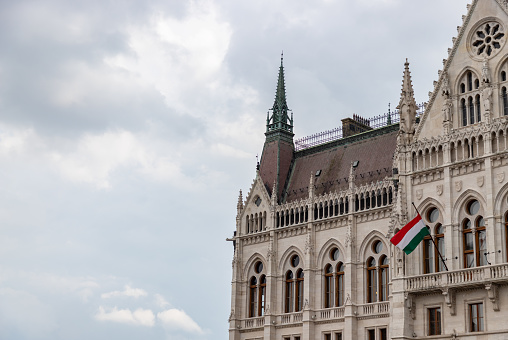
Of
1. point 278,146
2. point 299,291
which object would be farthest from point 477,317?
point 278,146

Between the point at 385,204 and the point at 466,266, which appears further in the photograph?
the point at 385,204

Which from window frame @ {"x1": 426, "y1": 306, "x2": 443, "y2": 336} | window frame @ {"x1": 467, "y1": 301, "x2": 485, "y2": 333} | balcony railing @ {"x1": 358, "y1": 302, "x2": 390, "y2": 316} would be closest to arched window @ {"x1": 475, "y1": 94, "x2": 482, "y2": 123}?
window frame @ {"x1": 467, "y1": 301, "x2": 485, "y2": 333}

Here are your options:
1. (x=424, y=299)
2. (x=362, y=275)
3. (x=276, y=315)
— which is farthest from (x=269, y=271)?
(x=424, y=299)

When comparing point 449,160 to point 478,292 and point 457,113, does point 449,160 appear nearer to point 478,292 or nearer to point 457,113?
point 457,113

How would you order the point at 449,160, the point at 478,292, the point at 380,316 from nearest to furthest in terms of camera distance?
the point at 478,292
the point at 449,160
the point at 380,316

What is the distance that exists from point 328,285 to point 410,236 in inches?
550

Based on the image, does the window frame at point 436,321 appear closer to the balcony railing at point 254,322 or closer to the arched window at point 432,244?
the arched window at point 432,244

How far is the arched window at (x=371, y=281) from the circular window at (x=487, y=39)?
16182mm

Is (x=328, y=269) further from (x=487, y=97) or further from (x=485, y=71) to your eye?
(x=485, y=71)

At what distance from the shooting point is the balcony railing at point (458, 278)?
49.7 metres

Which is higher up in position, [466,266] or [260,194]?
[260,194]

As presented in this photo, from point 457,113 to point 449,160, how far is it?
3252 millimetres

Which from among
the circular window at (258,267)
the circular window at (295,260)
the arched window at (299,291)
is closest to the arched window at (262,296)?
the circular window at (258,267)

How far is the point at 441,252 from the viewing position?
54219 millimetres
